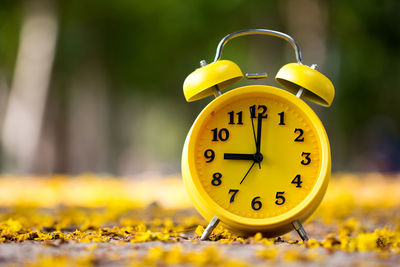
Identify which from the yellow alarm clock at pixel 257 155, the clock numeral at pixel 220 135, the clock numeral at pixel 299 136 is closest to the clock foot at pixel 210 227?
the yellow alarm clock at pixel 257 155

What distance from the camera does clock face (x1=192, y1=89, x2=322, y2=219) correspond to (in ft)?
13.9

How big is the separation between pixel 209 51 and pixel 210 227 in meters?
17.0

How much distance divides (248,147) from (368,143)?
2178cm

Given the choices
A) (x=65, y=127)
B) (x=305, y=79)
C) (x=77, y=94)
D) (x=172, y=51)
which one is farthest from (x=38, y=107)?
(x=305, y=79)

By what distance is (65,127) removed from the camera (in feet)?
65.9

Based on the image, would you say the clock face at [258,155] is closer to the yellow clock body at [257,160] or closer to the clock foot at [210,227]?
the yellow clock body at [257,160]

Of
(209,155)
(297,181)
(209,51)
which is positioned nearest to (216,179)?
(209,155)

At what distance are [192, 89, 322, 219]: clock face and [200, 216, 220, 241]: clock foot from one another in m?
0.12

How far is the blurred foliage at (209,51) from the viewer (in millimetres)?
16422

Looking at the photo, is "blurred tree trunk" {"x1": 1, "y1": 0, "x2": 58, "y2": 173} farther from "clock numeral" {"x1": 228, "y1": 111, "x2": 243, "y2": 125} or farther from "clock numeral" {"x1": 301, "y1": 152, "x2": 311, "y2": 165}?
"clock numeral" {"x1": 301, "y1": 152, "x2": 311, "y2": 165}

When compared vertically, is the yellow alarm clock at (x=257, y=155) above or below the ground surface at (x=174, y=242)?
above

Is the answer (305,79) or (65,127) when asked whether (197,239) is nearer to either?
(305,79)

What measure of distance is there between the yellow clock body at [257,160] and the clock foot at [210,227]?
0.15 feet

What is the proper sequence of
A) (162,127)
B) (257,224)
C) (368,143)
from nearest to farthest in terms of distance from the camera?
(257,224), (368,143), (162,127)
